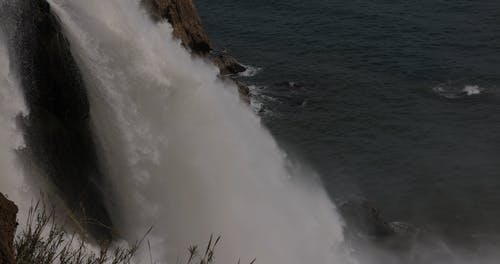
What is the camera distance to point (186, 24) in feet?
115

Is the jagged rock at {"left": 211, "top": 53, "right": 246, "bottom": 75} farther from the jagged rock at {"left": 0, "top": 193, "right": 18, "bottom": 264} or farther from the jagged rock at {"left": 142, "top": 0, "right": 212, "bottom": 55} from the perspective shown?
the jagged rock at {"left": 0, "top": 193, "right": 18, "bottom": 264}

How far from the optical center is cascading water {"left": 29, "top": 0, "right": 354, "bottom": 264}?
56.5 feet

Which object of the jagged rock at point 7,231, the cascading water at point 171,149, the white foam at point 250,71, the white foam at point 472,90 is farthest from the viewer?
the white foam at point 250,71

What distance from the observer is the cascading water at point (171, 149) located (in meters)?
17.2

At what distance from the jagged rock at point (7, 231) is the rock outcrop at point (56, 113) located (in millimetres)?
7397

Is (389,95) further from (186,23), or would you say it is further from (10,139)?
(10,139)

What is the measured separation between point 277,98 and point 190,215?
77.2ft

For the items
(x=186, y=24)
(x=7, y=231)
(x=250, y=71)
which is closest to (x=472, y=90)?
(x=250, y=71)

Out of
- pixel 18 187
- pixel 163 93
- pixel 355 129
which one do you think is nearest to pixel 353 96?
pixel 355 129

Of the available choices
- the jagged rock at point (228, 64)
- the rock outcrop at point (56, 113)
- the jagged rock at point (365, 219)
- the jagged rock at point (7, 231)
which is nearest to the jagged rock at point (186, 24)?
the jagged rock at point (228, 64)

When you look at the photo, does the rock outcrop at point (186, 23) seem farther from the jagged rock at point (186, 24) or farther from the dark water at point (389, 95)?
the dark water at point (389, 95)

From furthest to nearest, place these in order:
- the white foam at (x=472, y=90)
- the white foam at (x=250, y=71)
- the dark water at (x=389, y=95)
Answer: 1. the white foam at (x=250, y=71)
2. the white foam at (x=472, y=90)
3. the dark water at (x=389, y=95)

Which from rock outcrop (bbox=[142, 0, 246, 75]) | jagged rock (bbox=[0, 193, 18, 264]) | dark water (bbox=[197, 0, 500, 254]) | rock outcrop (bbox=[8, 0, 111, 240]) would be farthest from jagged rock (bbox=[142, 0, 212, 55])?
jagged rock (bbox=[0, 193, 18, 264])

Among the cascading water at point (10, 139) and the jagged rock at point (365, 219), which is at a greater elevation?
Answer: the jagged rock at point (365, 219)
